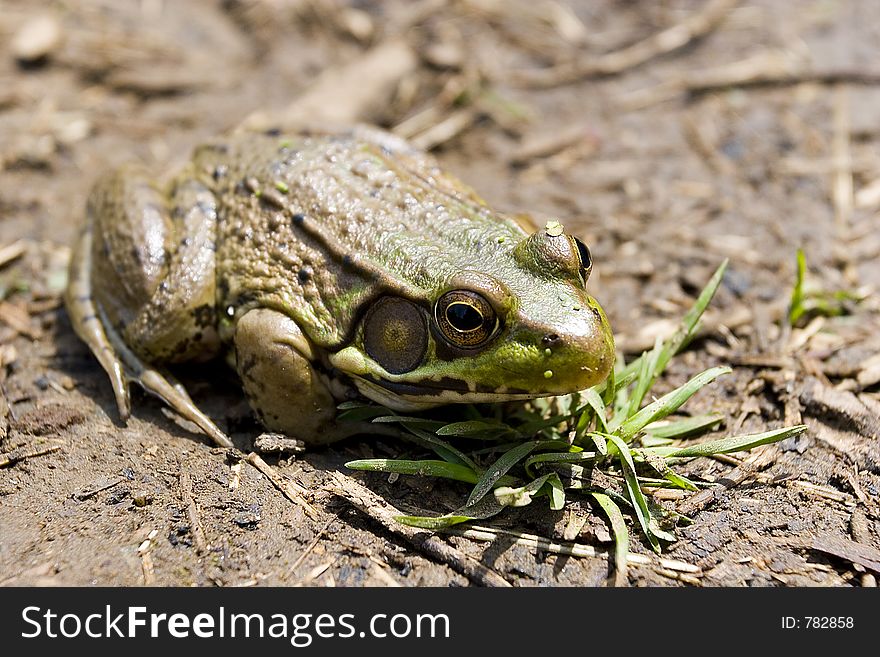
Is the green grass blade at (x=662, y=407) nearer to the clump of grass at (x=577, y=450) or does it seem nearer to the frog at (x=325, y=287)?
the clump of grass at (x=577, y=450)

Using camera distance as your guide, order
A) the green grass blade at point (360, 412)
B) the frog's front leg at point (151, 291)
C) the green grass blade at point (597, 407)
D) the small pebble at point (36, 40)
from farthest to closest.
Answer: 1. the small pebble at point (36, 40)
2. the frog's front leg at point (151, 291)
3. the green grass blade at point (360, 412)
4. the green grass blade at point (597, 407)

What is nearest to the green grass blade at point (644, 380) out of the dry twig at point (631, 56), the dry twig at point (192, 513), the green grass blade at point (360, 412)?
the green grass blade at point (360, 412)

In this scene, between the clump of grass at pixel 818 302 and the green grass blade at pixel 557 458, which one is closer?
the green grass blade at pixel 557 458

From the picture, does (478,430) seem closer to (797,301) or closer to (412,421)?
(412,421)

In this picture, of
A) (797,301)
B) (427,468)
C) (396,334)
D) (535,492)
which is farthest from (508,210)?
(535,492)

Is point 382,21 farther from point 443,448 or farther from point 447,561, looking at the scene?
point 447,561

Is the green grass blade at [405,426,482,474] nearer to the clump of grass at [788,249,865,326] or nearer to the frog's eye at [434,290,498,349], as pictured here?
the frog's eye at [434,290,498,349]

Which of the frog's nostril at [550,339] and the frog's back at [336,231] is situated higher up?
the frog's back at [336,231]
